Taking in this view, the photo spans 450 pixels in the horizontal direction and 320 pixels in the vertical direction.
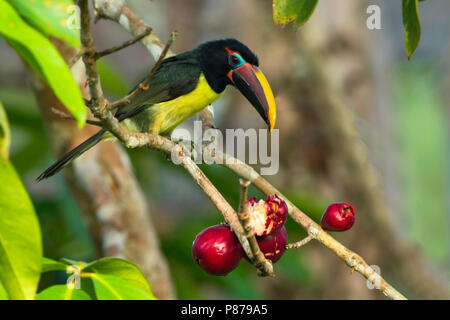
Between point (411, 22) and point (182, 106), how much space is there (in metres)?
1.08

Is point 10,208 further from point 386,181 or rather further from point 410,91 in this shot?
point 410,91

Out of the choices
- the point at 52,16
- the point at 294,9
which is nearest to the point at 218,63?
the point at 294,9

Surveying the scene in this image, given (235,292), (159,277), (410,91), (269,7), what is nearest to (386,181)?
(269,7)

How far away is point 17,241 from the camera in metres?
1.16

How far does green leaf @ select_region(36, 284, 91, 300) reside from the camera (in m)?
1.16

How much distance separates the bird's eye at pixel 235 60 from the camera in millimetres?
2003

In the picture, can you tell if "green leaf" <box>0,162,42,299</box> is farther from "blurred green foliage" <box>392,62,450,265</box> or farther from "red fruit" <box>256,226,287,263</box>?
"blurred green foliage" <box>392,62,450,265</box>

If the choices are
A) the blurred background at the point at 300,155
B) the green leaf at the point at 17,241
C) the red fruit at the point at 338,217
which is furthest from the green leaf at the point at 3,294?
the blurred background at the point at 300,155

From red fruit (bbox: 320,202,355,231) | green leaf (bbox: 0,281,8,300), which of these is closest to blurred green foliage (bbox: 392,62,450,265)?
red fruit (bbox: 320,202,355,231)

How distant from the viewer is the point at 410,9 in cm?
114

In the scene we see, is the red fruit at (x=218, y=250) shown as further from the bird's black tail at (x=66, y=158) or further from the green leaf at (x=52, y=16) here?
the bird's black tail at (x=66, y=158)

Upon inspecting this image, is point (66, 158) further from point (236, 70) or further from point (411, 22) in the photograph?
point (411, 22)
